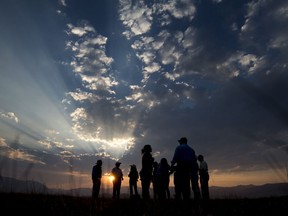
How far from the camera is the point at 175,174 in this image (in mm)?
11508

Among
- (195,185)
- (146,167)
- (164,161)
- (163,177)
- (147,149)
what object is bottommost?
(195,185)

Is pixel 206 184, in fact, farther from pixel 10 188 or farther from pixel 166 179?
pixel 10 188

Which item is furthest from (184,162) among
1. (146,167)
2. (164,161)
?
(164,161)

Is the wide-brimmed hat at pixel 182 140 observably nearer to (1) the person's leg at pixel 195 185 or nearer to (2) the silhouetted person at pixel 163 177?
(1) the person's leg at pixel 195 185

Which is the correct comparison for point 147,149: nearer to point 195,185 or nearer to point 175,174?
point 175,174

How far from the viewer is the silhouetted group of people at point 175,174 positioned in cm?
1055

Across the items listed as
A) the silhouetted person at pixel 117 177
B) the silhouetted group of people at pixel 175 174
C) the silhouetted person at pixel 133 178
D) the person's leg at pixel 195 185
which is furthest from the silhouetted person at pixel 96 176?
the person's leg at pixel 195 185

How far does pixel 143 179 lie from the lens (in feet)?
43.5

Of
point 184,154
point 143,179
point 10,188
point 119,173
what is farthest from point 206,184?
point 10,188

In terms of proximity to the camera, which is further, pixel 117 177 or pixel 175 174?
pixel 117 177

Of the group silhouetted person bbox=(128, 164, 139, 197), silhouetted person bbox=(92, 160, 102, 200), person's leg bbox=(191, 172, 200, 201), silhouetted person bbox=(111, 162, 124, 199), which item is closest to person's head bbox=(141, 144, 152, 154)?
person's leg bbox=(191, 172, 200, 201)

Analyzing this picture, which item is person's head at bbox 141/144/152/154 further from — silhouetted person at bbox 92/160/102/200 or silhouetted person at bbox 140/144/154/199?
silhouetted person at bbox 92/160/102/200

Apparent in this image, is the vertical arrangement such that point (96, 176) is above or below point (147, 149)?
below

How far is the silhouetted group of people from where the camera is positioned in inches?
416
